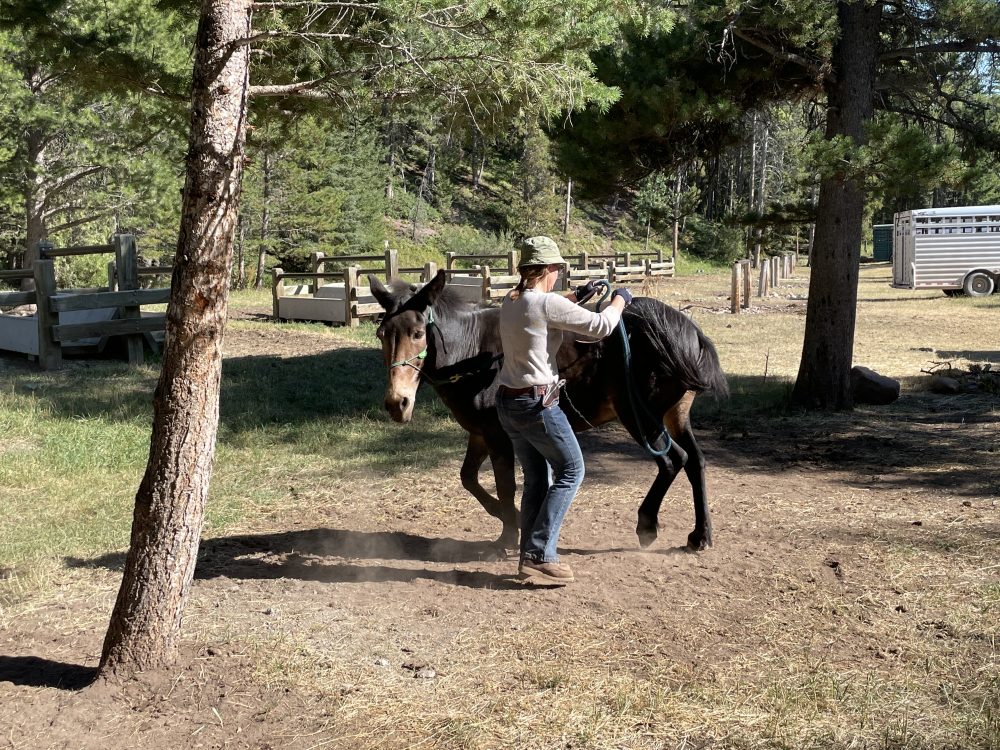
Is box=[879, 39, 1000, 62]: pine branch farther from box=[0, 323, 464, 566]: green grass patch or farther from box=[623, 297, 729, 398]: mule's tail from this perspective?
box=[0, 323, 464, 566]: green grass patch

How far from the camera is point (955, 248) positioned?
27.3m

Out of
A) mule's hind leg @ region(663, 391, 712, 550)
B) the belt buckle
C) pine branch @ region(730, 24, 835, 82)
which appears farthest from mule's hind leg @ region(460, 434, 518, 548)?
pine branch @ region(730, 24, 835, 82)

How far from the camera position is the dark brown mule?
5539mm

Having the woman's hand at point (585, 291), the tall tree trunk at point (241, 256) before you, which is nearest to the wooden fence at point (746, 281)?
the tall tree trunk at point (241, 256)

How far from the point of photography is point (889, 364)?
46.9 feet

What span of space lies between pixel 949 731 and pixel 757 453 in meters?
5.31

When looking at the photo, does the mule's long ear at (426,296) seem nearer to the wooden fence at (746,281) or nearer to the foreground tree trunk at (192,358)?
the foreground tree trunk at (192,358)

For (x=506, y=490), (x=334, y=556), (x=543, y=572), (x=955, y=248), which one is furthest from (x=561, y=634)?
(x=955, y=248)

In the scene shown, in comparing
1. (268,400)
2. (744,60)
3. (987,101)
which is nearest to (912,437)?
(744,60)

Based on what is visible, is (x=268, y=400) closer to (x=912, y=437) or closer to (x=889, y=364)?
(x=912, y=437)

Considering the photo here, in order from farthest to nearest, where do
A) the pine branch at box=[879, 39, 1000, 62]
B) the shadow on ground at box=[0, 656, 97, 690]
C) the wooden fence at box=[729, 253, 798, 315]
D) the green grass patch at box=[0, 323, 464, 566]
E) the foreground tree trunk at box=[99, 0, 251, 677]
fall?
the wooden fence at box=[729, 253, 798, 315]
the pine branch at box=[879, 39, 1000, 62]
the green grass patch at box=[0, 323, 464, 566]
the shadow on ground at box=[0, 656, 97, 690]
the foreground tree trunk at box=[99, 0, 251, 677]

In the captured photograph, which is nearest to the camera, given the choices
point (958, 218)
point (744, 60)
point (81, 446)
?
point (81, 446)

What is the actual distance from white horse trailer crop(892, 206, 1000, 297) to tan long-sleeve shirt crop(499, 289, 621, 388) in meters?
25.4

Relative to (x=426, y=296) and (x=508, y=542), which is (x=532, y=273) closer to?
(x=426, y=296)
